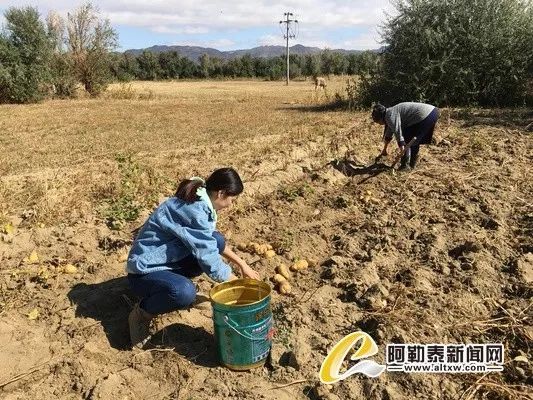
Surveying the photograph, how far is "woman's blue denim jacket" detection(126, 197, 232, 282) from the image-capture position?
129 inches

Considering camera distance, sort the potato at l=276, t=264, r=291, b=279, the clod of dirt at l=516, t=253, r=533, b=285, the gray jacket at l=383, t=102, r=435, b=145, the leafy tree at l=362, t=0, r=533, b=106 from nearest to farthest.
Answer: the clod of dirt at l=516, t=253, r=533, b=285
the potato at l=276, t=264, r=291, b=279
the gray jacket at l=383, t=102, r=435, b=145
the leafy tree at l=362, t=0, r=533, b=106

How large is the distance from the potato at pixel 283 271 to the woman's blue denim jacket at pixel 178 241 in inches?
41.1

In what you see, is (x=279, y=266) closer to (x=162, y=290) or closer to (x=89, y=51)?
(x=162, y=290)

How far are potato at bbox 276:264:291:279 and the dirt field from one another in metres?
0.11

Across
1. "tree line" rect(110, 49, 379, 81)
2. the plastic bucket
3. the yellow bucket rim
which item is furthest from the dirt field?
"tree line" rect(110, 49, 379, 81)

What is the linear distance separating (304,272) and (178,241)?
1421 mm

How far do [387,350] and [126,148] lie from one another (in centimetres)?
794

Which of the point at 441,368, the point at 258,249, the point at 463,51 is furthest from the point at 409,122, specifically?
the point at 463,51

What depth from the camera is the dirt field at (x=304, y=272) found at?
3207 mm

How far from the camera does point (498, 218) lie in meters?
5.22

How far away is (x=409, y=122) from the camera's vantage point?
7195 millimetres

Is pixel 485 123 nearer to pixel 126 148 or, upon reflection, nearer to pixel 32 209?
pixel 126 148

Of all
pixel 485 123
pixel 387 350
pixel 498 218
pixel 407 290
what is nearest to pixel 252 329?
pixel 387 350

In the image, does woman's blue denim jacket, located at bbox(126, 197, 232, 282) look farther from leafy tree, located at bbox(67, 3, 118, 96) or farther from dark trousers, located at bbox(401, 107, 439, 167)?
leafy tree, located at bbox(67, 3, 118, 96)
